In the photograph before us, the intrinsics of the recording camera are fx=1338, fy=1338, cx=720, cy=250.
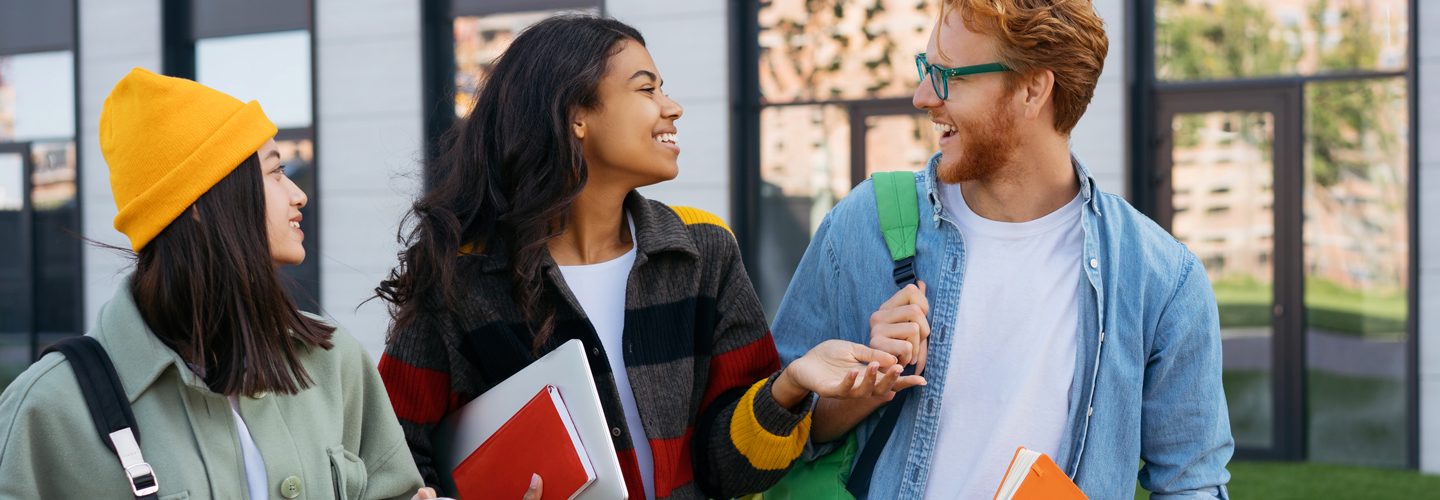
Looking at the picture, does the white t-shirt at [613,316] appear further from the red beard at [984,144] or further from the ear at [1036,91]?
the ear at [1036,91]

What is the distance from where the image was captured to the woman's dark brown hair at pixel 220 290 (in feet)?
6.60

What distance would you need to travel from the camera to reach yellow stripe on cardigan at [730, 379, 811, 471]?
2404 mm

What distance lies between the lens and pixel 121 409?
74.7 inches

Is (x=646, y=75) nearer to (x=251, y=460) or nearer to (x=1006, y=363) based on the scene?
(x=1006, y=363)

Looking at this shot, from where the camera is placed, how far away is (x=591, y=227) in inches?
100.0

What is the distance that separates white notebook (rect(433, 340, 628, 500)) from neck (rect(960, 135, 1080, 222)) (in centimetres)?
78

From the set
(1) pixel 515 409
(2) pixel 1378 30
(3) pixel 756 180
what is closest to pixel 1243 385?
(2) pixel 1378 30

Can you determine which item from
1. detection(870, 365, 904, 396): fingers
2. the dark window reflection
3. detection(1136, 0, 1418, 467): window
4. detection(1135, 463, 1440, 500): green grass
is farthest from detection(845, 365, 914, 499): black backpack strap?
the dark window reflection

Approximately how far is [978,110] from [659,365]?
73 centimetres

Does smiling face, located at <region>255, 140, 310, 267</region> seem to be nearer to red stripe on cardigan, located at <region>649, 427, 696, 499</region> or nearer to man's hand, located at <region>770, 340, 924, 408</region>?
red stripe on cardigan, located at <region>649, 427, 696, 499</region>

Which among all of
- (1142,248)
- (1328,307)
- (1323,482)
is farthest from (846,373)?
(1328,307)

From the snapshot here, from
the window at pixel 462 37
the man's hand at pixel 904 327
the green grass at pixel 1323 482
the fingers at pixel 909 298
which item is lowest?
the green grass at pixel 1323 482

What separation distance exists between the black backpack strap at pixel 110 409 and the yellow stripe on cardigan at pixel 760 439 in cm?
99

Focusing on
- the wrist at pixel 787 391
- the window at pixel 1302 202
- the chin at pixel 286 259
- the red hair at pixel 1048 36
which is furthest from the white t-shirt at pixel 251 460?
the window at pixel 1302 202
